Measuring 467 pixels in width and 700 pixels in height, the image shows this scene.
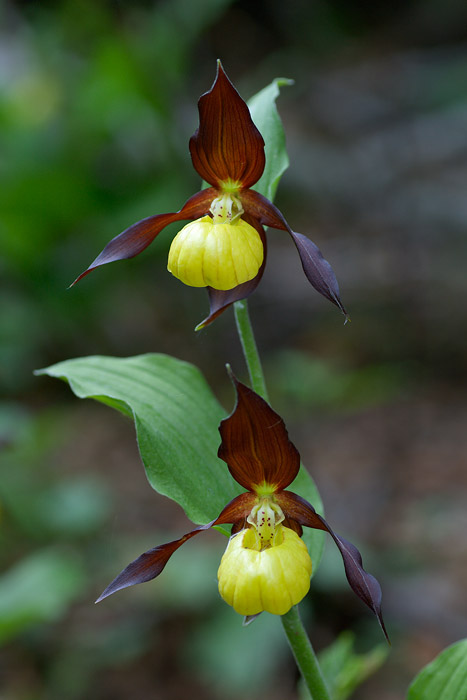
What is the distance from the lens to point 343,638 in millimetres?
1469

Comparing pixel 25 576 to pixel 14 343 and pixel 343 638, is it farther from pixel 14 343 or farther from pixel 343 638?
pixel 14 343

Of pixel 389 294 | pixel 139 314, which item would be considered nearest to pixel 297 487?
pixel 389 294

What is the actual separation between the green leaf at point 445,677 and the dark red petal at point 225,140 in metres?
0.93

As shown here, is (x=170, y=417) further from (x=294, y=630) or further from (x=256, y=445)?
(x=294, y=630)

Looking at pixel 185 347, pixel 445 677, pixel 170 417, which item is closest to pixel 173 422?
pixel 170 417

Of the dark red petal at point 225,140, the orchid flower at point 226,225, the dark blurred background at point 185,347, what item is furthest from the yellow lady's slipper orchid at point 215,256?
the dark blurred background at point 185,347

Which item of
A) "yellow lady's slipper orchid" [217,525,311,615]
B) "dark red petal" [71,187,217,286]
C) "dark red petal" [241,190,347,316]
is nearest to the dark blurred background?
"yellow lady's slipper orchid" [217,525,311,615]

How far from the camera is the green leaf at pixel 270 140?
1147 millimetres

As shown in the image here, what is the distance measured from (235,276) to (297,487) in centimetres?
44

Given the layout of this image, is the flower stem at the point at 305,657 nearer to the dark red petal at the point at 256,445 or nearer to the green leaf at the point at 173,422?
the green leaf at the point at 173,422

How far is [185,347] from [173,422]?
331 cm

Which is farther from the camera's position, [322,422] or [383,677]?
[322,422]

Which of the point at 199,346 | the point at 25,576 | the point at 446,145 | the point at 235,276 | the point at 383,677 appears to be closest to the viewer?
the point at 235,276

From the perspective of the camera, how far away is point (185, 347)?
174 inches
